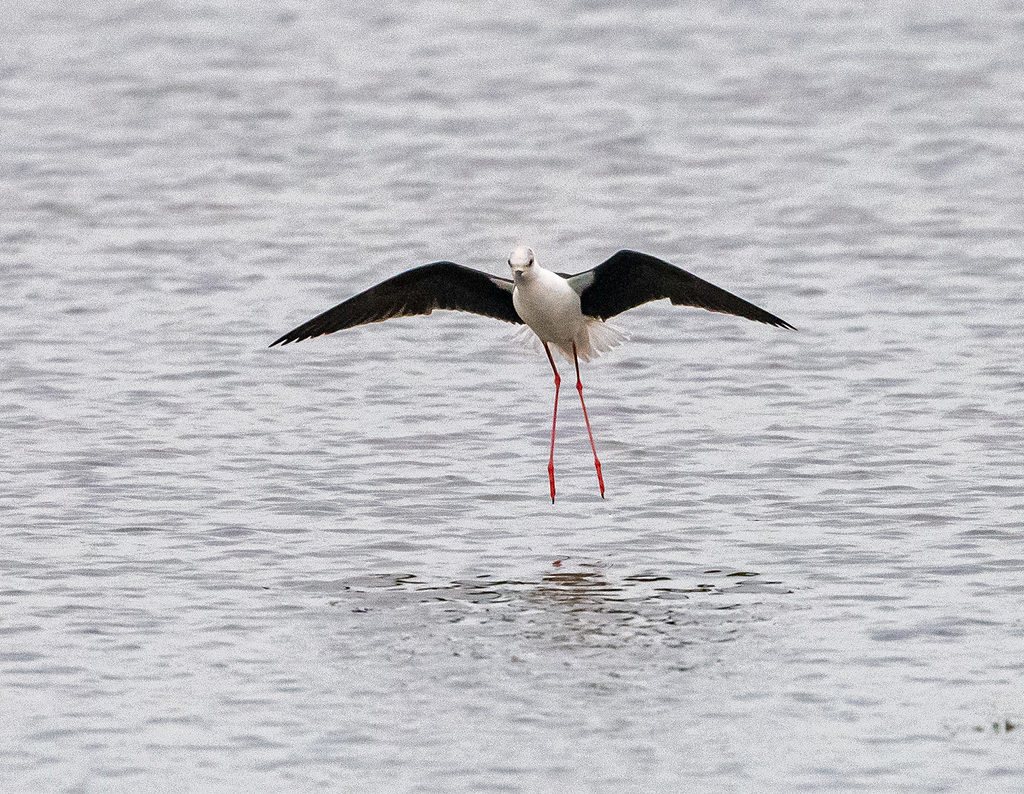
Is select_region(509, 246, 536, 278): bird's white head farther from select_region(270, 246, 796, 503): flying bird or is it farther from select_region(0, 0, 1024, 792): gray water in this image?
select_region(0, 0, 1024, 792): gray water

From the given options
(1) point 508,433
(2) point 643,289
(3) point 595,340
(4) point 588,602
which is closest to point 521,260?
(2) point 643,289

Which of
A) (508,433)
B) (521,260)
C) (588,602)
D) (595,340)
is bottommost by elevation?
(588,602)

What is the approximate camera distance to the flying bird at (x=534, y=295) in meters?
11.0

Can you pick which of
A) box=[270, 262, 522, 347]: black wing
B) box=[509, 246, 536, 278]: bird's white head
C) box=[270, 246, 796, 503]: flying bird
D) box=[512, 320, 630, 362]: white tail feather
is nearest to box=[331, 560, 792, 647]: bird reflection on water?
box=[270, 246, 796, 503]: flying bird

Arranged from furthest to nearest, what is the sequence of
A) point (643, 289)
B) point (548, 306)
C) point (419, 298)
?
point (419, 298), point (548, 306), point (643, 289)

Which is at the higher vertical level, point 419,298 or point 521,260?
point 521,260

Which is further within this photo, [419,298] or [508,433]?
[508,433]

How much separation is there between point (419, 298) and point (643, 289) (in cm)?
130

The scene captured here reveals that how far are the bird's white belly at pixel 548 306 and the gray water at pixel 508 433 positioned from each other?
85 cm

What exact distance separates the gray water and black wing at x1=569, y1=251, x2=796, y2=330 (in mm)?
1044

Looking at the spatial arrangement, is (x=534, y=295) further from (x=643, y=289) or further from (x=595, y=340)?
(x=595, y=340)

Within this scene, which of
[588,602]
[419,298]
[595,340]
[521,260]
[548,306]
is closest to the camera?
[588,602]

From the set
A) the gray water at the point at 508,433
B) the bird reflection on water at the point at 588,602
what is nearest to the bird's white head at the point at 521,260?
the gray water at the point at 508,433

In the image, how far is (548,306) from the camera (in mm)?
11375
